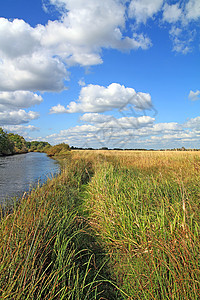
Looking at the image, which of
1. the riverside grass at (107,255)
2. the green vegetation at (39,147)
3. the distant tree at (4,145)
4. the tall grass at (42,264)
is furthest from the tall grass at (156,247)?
the green vegetation at (39,147)

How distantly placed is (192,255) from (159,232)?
2.79 feet

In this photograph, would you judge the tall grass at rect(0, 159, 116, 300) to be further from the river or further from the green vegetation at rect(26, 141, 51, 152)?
the green vegetation at rect(26, 141, 51, 152)

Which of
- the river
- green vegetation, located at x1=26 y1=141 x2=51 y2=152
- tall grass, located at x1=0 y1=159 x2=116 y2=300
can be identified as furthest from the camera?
green vegetation, located at x1=26 y1=141 x2=51 y2=152

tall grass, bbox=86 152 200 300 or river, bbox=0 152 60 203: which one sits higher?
tall grass, bbox=86 152 200 300

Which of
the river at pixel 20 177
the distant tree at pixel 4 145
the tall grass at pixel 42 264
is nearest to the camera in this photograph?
the tall grass at pixel 42 264

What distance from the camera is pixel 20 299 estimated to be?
2.00 m

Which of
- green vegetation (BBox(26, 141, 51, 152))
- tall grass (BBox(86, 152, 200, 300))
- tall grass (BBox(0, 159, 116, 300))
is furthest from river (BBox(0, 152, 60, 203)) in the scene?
green vegetation (BBox(26, 141, 51, 152))

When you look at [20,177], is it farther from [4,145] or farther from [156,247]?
[4,145]

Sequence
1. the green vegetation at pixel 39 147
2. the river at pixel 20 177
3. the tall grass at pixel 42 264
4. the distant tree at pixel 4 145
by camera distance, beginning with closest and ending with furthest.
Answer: the tall grass at pixel 42 264 → the river at pixel 20 177 → the distant tree at pixel 4 145 → the green vegetation at pixel 39 147

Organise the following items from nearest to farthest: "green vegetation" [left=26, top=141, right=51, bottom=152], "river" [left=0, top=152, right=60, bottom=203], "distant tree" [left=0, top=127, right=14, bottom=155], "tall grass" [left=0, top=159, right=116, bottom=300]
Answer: "tall grass" [left=0, top=159, right=116, bottom=300] < "river" [left=0, top=152, right=60, bottom=203] < "distant tree" [left=0, top=127, right=14, bottom=155] < "green vegetation" [left=26, top=141, right=51, bottom=152]

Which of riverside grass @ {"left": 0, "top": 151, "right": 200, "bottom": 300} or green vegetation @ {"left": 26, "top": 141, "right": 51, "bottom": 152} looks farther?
green vegetation @ {"left": 26, "top": 141, "right": 51, "bottom": 152}

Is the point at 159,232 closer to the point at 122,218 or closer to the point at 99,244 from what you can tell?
the point at 122,218

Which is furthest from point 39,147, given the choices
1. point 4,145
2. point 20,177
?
point 20,177

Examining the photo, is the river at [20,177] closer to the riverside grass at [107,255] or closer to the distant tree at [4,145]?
the riverside grass at [107,255]
